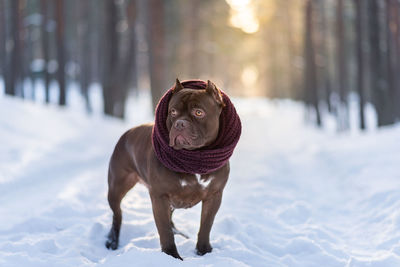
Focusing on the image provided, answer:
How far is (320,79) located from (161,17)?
16.2m

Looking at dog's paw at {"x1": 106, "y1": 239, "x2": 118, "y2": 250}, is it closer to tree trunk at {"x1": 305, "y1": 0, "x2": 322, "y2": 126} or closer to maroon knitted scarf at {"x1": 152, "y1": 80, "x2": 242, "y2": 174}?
maroon knitted scarf at {"x1": 152, "y1": 80, "x2": 242, "y2": 174}

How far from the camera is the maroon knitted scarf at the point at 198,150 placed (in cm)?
350

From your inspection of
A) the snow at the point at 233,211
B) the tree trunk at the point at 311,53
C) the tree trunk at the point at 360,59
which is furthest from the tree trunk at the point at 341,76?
the snow at the point at 233,211

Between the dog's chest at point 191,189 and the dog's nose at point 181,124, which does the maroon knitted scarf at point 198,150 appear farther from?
the dog's nose at point 181,124

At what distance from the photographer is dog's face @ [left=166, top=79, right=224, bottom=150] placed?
3.36 meters

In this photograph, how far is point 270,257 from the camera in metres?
3.96

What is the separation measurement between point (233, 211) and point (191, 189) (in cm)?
221

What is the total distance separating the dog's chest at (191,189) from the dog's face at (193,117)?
0.27 metres

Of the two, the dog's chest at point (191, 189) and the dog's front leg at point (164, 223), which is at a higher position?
the dog's chest at point (191, 189)

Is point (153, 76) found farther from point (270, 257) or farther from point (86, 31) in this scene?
point (270, 257)

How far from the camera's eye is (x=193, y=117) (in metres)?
3.45

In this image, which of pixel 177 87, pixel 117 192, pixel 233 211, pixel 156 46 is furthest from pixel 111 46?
pixel 177 87

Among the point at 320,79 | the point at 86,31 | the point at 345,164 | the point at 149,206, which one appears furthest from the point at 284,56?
the point at 149,206

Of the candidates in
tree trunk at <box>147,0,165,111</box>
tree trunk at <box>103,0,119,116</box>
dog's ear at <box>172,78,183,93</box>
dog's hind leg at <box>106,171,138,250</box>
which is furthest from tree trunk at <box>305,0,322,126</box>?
dog's ear at <box>172,78,183,93</box>
